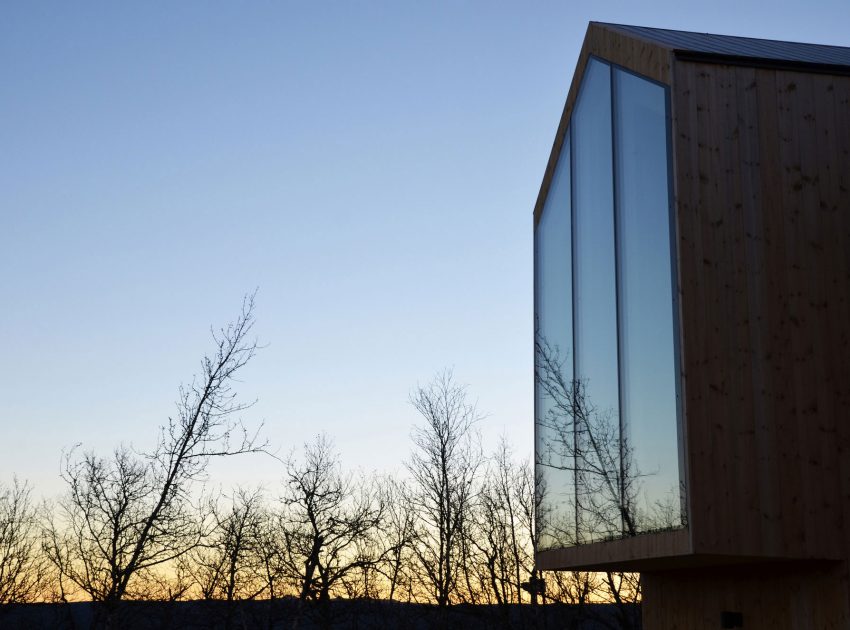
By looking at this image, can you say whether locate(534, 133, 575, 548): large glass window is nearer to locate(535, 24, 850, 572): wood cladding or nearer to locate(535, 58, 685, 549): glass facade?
locate(535, 58, 685, 549): glass facade

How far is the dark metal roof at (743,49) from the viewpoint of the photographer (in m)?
7.53

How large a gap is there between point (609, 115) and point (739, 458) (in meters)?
4.00

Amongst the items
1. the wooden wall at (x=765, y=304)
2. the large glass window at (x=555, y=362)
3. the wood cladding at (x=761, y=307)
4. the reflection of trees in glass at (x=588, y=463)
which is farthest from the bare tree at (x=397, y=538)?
the wooden wall at (x=765, y=304)

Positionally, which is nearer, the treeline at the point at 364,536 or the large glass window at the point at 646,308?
the large glass window at the point at 646,308

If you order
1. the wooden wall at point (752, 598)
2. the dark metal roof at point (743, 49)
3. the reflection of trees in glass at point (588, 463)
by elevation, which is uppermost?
the dark metal roof at point (743, 49)

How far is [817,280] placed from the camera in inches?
272

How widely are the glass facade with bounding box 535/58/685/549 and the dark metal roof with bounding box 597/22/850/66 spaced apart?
1.32ft

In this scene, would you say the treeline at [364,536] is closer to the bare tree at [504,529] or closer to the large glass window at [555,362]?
the bare tree at [504,529]

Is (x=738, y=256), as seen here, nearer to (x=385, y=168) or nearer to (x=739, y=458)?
(x=739, y=458)

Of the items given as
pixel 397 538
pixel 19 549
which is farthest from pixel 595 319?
pixel 19 549

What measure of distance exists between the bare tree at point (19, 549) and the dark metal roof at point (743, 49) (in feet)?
77.5

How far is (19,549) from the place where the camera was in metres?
27.1

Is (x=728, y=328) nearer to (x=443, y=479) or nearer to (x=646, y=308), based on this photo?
(x=646, y=308)

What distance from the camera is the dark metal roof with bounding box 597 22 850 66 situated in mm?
7527
